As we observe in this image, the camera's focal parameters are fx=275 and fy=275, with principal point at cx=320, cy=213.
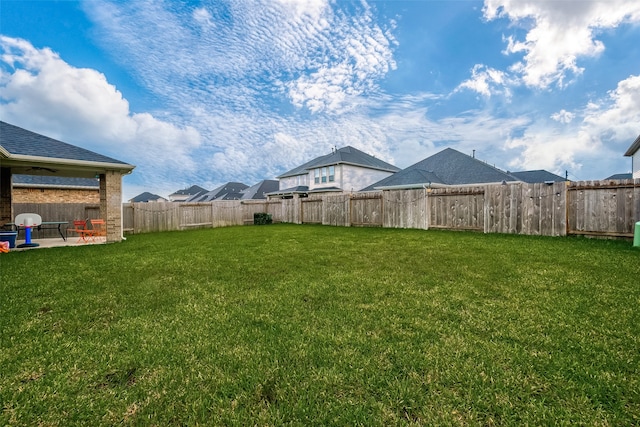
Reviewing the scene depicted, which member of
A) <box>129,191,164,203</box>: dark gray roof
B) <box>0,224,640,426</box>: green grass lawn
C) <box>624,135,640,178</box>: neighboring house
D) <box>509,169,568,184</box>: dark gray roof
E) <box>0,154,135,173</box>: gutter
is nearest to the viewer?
<box>0,224,640,426</box>: green grass lawn

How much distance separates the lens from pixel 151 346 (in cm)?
257

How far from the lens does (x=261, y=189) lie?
144 feet

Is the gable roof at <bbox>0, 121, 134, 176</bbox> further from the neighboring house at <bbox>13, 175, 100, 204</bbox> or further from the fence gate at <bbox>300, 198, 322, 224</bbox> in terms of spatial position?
the fence gate at <bbox>300, 198, 322, 224</bbox>

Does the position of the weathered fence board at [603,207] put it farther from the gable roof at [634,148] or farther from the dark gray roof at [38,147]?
the dark gray roof at [38,147]

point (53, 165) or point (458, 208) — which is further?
point (458, 208)

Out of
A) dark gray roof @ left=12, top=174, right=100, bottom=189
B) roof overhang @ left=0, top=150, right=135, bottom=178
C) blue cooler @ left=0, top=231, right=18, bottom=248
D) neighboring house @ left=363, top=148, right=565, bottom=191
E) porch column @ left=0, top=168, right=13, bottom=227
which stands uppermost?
neighboring house @ left=363, top=148, right=565, bottom=191

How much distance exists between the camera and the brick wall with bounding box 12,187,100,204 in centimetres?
1666

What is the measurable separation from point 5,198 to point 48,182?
25.5 feet

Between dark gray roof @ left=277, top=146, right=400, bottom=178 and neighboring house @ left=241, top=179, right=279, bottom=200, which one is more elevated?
dark gray roof @ left=277, top=146, right=400, bottom=178

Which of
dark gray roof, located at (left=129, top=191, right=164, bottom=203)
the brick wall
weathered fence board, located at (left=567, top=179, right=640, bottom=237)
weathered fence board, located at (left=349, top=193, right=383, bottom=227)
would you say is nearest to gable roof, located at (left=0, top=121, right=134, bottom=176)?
the brick wall

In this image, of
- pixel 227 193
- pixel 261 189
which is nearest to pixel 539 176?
pixel 261 189

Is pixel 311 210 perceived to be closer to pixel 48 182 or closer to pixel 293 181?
pixel 48 182

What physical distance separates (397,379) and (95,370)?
2386 mm

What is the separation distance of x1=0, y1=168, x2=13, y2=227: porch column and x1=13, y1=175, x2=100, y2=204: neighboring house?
4.95 meters
